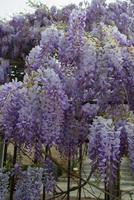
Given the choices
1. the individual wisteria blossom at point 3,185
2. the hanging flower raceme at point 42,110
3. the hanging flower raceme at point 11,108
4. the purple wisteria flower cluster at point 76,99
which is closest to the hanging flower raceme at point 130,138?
the purple wisteria flower cluster at point 76,99

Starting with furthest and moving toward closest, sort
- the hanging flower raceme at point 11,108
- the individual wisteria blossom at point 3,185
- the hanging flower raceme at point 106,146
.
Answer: the individual wisteria blossom at point 3,185, the hanging flower raceme at point 11,108, the hanging flower raceme at point 106,146

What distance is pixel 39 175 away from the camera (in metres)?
3.05

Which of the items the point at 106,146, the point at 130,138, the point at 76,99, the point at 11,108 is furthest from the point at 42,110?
the point at 130,138

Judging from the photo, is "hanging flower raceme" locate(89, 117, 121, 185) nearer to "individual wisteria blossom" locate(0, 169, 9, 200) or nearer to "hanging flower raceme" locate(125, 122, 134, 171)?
"hanging flower raceme" locate(125, 122, 134, 171)

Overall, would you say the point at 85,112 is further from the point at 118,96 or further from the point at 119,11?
the point at 119,11

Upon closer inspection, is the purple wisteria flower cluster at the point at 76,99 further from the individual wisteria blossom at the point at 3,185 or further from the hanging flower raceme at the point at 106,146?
the individual wisteria blossom at the point at 3,185

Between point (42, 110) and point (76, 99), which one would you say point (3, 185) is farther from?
point (76, 99)

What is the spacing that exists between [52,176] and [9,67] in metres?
1.74

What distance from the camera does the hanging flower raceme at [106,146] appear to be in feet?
8.75

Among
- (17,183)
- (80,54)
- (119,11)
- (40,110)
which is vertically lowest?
(17,183)

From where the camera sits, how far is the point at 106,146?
8.79 feet

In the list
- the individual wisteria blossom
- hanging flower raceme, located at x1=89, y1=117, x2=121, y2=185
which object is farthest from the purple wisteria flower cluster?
the individual wisteria blossom

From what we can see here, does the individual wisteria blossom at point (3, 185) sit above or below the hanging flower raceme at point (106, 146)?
below

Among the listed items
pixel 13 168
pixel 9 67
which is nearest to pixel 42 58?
pixel 13 168
